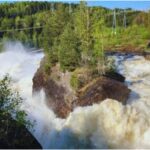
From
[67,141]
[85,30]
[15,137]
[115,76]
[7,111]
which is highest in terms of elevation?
[85,30]

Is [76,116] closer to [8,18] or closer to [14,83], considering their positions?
[14,83]

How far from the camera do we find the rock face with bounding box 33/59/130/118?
2900cm

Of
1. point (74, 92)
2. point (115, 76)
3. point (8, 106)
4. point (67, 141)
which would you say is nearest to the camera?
point (8, 106)

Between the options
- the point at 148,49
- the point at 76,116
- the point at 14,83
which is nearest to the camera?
the point at 76,116

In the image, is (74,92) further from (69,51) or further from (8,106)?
(8,106)

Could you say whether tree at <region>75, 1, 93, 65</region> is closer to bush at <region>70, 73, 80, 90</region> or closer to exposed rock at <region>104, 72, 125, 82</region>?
bush at <region>70, 73, 80, 90</region>

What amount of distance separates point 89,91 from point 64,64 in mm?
4635

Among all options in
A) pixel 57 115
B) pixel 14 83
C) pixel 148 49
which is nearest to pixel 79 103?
pixel 57 115

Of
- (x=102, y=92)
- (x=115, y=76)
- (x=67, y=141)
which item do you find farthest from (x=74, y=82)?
(x=67, y=141)

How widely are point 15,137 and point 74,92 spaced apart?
36.8 ft

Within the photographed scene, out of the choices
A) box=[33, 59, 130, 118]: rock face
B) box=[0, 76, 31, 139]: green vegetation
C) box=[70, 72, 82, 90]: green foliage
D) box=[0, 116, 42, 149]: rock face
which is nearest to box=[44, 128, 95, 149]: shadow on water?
box=[33, 59, 130, 118]: rock face

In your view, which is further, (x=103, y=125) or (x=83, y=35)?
(x=83, y=35)

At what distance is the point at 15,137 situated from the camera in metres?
20.1

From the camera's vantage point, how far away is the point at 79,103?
2980 centimetres
